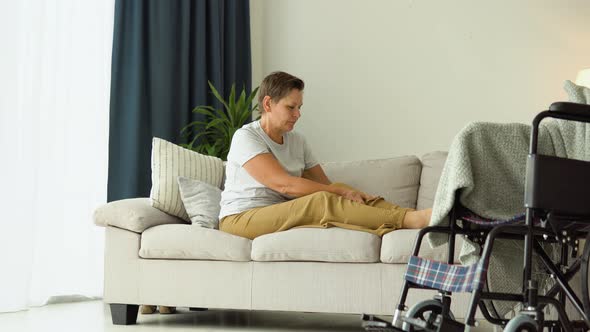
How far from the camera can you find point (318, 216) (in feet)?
11.1

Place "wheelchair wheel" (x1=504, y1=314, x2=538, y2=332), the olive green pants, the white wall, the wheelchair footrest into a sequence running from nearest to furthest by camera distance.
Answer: "wheelchair wheel" (x1=504, y1=314, x2=538, y2=332), the wheelchair footrest, the olive green pants, the white wall

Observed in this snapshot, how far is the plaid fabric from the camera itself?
6.76ft

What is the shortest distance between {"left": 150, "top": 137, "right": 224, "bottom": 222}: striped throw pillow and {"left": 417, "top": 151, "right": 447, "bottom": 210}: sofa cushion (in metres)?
0.96

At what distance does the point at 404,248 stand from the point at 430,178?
0.83m

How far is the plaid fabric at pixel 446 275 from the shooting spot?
2061 millimetres

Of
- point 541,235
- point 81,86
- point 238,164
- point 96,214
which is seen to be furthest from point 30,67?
point 541,235

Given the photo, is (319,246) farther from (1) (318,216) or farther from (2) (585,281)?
(2) (585,281)

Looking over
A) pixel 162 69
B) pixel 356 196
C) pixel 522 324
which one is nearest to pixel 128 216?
pixel 356 196

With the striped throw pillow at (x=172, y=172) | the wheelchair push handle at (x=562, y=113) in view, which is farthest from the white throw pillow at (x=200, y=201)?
the wheelchair push handle at (x=562, y=113)

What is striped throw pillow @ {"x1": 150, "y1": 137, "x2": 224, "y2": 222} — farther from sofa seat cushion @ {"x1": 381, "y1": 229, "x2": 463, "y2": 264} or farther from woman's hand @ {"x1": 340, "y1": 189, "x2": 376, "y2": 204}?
sofa seat cushion @ {"x1": 381, "y1": 229, "x2": 463, "y2": 264}

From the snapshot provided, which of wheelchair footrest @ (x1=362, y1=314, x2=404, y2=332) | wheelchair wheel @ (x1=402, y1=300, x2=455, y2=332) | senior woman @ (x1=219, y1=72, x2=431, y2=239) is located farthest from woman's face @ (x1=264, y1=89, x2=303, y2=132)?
wheelchair footrest @ (x1=362, y1=314, x2=404, y2=332)

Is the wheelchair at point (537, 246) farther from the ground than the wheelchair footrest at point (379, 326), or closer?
farther from the ground

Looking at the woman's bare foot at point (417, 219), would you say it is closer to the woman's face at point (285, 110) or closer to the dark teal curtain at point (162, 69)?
the woman's face at point (285, 110)

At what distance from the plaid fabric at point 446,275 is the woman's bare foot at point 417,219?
887mm
